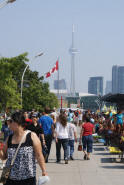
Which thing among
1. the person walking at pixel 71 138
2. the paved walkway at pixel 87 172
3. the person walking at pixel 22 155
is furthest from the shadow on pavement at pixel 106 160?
the person walking at pixel 22 155

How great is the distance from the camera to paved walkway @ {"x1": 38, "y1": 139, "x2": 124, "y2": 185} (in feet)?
39.0

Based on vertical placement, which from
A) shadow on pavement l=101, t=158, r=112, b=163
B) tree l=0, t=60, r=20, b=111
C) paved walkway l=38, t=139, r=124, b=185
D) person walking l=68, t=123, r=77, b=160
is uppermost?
tree l=0, t=60, r=20, b=111

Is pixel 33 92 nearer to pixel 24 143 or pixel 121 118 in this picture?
pixel 121 118

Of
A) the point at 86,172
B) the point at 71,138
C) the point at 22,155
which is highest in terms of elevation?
the point at 22,155

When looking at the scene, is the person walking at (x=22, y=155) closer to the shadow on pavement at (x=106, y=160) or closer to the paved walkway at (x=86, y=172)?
the paved walkway at (x=86, y=172)

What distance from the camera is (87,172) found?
1364cm

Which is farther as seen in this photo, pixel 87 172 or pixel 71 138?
pixel 71 138

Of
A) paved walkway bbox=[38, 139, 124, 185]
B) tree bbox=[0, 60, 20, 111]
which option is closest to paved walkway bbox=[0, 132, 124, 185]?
paved walkway bbox=[38, 139, 124, 185]

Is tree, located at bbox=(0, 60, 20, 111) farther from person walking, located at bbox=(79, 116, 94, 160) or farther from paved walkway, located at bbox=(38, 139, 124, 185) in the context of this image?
paved walkway, located at bbox=(38, 139, 124, 185)

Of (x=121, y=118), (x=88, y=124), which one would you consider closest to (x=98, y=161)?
(x=88, y=124)

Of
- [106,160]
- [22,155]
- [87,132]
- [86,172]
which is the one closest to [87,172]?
[86,172]

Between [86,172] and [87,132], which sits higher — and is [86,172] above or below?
below

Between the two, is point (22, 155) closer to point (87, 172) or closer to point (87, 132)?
point (87, 172)

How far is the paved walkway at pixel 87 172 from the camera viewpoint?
1189 centimetres
